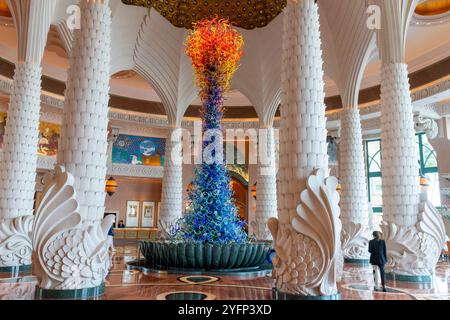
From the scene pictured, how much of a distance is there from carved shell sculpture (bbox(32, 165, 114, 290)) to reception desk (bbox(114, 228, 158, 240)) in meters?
14.4

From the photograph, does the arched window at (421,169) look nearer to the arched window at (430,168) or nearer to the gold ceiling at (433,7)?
the arched window at (430,168)

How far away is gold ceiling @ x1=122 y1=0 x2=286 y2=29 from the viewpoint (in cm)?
1301

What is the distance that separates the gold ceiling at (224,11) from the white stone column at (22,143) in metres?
5.00

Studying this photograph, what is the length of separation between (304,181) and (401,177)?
345 centimetres

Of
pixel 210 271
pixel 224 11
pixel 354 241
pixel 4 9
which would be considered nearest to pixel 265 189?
pixel 354 241

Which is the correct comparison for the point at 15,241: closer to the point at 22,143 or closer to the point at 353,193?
the point at 22,143

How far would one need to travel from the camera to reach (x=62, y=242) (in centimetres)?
476

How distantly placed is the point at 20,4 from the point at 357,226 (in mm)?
9814

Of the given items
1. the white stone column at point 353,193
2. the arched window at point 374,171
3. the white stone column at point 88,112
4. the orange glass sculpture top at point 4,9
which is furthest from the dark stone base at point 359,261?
the orange glass sculpture top at point 4,9

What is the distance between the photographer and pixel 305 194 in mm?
4660

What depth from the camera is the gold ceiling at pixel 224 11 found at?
13.0 meters

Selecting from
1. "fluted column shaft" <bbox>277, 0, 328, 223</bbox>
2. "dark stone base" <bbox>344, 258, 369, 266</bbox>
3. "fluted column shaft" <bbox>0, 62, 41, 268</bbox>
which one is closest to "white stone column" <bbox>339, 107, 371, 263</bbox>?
"dark stone base" <bbox>344, 258, 369, 266</bbox>
